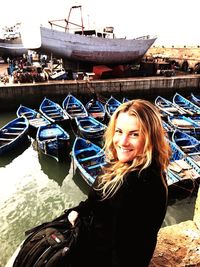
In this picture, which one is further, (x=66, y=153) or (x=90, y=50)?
(x=90, y=50)

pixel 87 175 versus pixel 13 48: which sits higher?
pixel 13 48

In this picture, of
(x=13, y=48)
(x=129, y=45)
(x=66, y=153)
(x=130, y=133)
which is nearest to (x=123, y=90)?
(x=129, y=45)

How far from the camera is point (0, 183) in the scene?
884 centimetres

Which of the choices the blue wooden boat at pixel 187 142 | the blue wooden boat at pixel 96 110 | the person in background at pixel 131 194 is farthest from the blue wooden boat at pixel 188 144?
the person in background at pixel 131 194

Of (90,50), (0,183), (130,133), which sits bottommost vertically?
(0,183)

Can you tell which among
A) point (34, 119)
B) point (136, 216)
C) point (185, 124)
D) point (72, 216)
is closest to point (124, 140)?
point (136, 216)

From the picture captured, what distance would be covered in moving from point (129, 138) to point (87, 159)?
282 inches

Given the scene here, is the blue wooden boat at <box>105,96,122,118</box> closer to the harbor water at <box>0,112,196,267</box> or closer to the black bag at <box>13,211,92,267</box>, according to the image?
the harbor water at <box>0,112,196,267</box>

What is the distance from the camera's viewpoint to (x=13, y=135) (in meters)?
11.6

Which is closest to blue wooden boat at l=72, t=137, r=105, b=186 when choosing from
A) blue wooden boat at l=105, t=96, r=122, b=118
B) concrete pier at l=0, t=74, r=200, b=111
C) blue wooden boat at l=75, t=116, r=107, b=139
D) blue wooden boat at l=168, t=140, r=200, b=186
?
blue wooden boat at l=75, t=116, r=107, b=139

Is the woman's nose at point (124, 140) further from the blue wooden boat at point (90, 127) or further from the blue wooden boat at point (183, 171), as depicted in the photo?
the blue wooden boat at point (90, 127)

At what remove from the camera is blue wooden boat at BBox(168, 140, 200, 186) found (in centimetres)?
713

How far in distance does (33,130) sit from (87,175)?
6147 millimetres

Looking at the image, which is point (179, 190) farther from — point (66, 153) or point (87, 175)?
point (66, 153)
